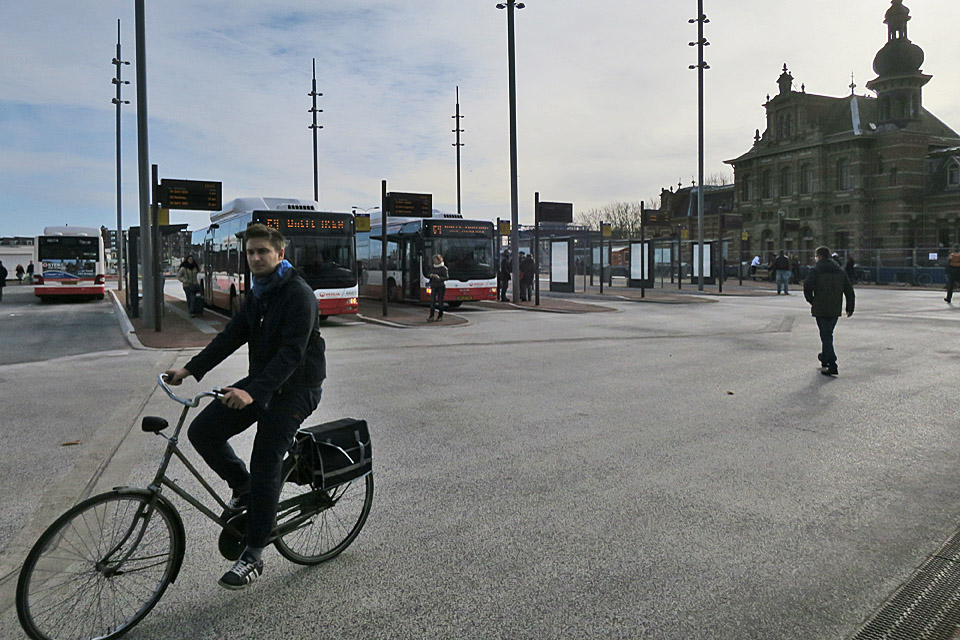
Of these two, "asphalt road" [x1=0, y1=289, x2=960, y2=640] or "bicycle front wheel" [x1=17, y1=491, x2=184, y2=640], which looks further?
"asphalt road" [x1=0, y1=289, x2=960, y2=640]

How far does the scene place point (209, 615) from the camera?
3447 millimetres

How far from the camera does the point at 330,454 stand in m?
3.91

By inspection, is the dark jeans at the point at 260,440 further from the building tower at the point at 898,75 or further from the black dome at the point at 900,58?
the black dome at the point at 900,58

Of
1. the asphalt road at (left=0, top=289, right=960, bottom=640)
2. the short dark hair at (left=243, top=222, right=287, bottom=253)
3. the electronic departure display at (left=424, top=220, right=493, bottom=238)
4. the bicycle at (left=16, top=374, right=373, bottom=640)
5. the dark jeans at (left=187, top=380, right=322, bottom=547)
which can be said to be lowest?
the asphalt road at (left=0, top=289, right=960, bottom=640)

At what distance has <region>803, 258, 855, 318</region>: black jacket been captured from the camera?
34.5ft

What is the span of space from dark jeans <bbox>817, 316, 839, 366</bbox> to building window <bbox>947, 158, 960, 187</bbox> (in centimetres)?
5143

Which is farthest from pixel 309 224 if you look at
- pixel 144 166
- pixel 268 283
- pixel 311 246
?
pixel 268 283

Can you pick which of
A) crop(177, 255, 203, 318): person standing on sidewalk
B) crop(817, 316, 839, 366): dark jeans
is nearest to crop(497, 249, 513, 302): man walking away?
crop(177, 255, 203, 318): person standing on sidewalk

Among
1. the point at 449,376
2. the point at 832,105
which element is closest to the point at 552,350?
the point at 449,376

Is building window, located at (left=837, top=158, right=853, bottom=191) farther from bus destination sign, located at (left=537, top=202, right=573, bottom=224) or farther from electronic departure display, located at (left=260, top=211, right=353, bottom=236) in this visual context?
electronic departure display, located at (left=260, top=211, right=353, bottom=236)

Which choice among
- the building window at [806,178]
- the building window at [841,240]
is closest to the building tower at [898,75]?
the building window at [806,178]

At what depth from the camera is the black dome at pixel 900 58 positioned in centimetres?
5578

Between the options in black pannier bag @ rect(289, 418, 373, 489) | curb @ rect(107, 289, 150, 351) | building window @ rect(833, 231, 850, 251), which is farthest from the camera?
building window @ rect(833, 231, 850, 251)

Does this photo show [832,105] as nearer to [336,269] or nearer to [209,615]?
[336,269]
